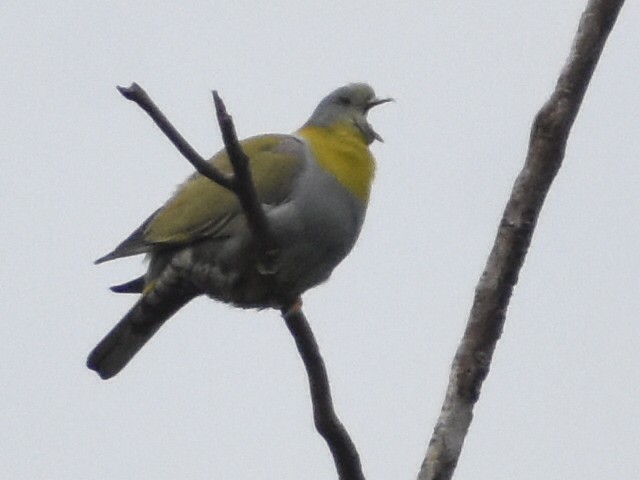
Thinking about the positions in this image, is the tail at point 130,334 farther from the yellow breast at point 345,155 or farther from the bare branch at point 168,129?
the bare branch at point 168,129

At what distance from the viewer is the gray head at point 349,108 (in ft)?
19.3

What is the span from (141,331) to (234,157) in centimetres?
187

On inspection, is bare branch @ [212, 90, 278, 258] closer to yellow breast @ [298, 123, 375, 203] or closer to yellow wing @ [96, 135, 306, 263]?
yellow wing @ [96, 135, 306, 263]

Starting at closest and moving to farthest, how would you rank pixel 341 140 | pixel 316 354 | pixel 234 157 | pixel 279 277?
pixel 234 157 < pixel 316 354 < pixel 279 277 < pixel 341 140

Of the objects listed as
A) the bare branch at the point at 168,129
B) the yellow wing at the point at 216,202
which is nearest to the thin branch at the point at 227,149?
the bare branch at the point at 168,129

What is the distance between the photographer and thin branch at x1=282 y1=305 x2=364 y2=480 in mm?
3879

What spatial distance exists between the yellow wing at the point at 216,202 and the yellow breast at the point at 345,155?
0.11 metres

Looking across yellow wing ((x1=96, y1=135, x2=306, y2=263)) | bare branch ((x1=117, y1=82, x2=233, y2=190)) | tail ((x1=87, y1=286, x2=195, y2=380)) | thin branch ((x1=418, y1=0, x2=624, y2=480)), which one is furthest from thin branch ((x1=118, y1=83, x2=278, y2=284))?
tail ((x1=87, y1=286, x2=195, y2=380))

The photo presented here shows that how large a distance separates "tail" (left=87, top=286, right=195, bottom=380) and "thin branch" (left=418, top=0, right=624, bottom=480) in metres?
1.88

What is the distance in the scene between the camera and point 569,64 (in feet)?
11.2

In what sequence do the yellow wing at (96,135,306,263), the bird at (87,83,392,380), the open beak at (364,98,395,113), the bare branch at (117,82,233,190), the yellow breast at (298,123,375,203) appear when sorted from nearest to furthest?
1. the bare branch at (117,82,233,190)
2. the bird at (87,83,392,380)
3. the yellow wing at (96,135,306,263)
4. the yellow breast at (298,123,375,203)
5. the open beak at (364,98,395,113)

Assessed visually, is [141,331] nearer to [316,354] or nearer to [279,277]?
→ [279,277]

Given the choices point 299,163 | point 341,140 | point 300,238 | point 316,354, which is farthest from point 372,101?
point 316,354

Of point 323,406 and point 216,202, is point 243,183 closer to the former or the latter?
point 323,406
